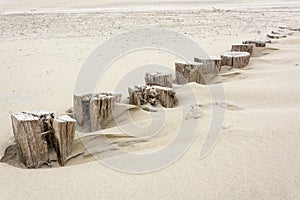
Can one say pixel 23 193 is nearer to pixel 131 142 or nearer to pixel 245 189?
pixel 131 142

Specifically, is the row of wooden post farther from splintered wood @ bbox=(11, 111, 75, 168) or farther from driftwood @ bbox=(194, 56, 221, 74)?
driftwood @ bbox=(194, 56, 221, 74)

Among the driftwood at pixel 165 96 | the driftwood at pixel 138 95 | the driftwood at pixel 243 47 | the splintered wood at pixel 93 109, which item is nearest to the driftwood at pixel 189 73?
the driftwood at pixel 165 96

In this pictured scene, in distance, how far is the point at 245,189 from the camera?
2.09m

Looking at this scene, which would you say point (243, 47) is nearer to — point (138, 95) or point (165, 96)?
point (165, 96)

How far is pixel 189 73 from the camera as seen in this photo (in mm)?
4488

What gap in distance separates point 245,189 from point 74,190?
1.02 metres

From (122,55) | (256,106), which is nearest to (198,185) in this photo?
(256,106)

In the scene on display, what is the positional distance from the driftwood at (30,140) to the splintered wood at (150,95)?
1.16 meters

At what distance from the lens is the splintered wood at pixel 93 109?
3.01 meters

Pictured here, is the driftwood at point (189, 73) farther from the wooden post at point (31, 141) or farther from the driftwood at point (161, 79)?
the wooden post at point (31, 141)

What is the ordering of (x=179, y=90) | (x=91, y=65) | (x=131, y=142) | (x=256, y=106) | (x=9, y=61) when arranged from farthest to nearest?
(x=9, y=61), (x=91, y=65), (x=179, y=90), (x=256, y=106), (x=131, y=142)

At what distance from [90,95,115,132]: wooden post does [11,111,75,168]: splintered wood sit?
1.50 feet

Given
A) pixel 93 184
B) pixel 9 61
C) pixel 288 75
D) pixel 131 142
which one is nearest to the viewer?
pixel 93 184

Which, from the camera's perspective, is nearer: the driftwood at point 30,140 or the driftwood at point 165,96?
the driftwood at point 30,140
